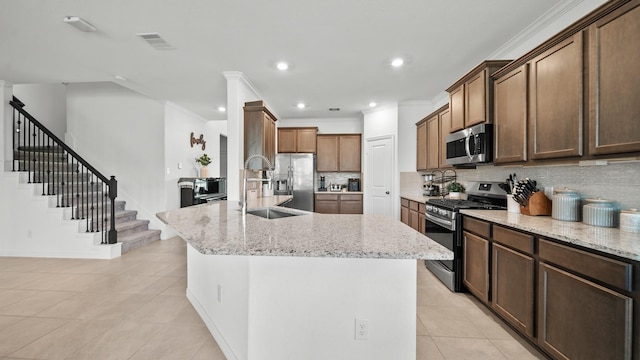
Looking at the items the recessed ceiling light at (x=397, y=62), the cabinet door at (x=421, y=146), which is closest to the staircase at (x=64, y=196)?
the recessed ceiling light at (x=397, y=62)

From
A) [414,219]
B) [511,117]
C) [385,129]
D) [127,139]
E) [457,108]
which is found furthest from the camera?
[385,129]

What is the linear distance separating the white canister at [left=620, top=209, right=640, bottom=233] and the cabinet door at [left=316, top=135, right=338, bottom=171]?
4810 millimetres

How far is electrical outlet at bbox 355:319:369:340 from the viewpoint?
4.48 ft

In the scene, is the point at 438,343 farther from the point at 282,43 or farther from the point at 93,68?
the point at 93,68

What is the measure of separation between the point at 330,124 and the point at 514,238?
16.3 ft

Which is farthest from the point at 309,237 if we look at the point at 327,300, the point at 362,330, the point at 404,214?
the point at 404,214

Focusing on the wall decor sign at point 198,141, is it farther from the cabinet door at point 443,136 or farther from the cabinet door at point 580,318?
the cabinet door at point 580,318

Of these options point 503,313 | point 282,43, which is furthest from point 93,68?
point 503,313

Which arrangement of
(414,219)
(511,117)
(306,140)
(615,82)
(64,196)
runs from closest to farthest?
1. (615,82)
2. (511,117)
3. (64,196)
4. (414,219)
5. (306,140)

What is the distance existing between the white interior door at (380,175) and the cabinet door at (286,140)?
1.69m

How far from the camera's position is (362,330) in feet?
4.49

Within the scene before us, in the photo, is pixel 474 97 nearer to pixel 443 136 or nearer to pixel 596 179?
pixel 443 136

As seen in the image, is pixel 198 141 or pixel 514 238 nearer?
pixel 514 238

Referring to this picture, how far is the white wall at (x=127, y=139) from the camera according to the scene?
5.05 metres
